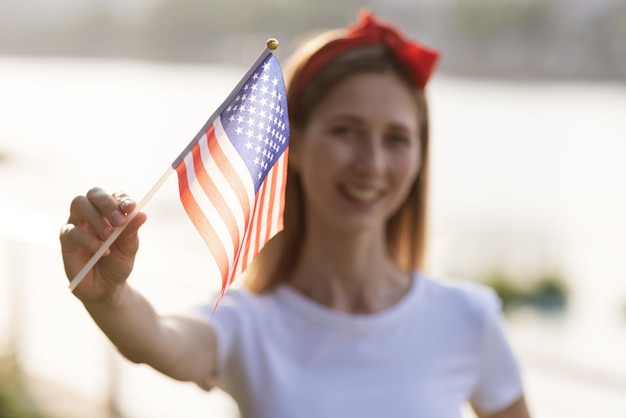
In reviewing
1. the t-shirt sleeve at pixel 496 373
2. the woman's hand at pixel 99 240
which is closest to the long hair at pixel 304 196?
the t-shirt sleeve at pixel 496 373

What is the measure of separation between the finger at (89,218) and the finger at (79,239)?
1 cm

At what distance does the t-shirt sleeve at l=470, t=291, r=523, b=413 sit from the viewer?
221 cm

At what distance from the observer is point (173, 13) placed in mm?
52281

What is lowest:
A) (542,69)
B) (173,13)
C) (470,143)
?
(173,13)

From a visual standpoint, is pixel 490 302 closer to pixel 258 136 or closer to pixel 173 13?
pixel 258 136

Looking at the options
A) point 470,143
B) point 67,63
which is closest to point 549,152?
point 470,143

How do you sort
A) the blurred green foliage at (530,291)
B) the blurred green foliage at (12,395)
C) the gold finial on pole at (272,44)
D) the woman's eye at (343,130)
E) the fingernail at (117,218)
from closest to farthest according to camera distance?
the fingernail at (117,218), the gold finial on pole at (272,44), the woman's eye at (343,130), the blurred green foliage at (12,395), the blurred green foliage at (530,291)

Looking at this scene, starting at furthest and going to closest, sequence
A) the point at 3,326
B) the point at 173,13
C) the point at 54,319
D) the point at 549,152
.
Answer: the point at 173,13 < the point at 549,152 < the point at 54,319 < the point at 3,326

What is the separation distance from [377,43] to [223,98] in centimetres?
1783

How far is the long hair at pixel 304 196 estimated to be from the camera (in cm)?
220

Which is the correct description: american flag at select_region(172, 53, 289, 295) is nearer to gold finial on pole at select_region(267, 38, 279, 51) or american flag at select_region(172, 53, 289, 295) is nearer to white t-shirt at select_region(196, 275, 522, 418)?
gold finial on pole at select_region(267, 38, 279, 51)

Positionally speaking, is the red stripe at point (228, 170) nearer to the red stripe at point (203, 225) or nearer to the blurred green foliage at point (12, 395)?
the red stripe at point (203, 225)

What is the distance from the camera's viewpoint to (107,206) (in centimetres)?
152

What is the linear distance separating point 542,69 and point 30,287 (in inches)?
1712
